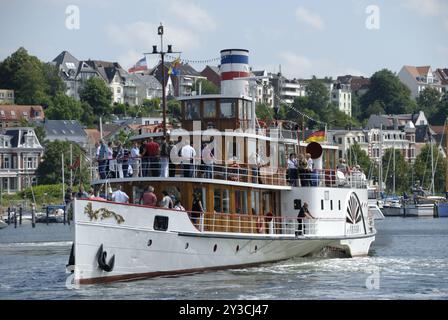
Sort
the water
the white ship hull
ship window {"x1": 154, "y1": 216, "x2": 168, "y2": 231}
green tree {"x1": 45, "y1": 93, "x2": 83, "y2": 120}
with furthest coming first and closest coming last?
green tree {"x1": 45, "y1": 93, "x2": 83, "y2": 120}, ship window {"x1": 154, "y1": 216, "x2": 168, "y2": 231}, the white ship hull, the water

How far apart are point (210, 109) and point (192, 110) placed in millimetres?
678

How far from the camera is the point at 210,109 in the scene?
42969mm

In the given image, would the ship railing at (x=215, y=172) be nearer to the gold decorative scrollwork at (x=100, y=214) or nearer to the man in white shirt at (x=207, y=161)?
the man in white shirt at (x=207, y=161)

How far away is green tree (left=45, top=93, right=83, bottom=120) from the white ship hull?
151m

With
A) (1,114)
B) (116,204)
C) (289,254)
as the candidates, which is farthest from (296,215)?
(1,114)

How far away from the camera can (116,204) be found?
36.4 m

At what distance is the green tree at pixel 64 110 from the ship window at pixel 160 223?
153 metres

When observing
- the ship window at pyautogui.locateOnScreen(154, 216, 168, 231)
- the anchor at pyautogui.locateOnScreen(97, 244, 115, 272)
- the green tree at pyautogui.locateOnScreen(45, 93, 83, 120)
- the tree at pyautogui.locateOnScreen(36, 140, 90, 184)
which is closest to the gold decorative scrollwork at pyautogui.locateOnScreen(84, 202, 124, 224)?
the anchor at pyautogui.locateOnScreen(97, 244, 115, 272)

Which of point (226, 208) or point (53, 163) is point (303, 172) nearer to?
point (226, 208)

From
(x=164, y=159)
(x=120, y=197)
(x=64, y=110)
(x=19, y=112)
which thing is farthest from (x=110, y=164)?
(x=64, y=110)

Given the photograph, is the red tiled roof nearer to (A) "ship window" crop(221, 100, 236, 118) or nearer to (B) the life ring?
(A) "ship window" crop(221, 100, 236, 118)

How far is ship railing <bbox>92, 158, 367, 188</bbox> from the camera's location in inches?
1563

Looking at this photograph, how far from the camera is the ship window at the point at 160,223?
37281mm

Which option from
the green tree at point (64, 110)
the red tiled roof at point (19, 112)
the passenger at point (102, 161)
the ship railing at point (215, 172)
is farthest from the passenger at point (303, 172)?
the green tree at point (64, 110)
